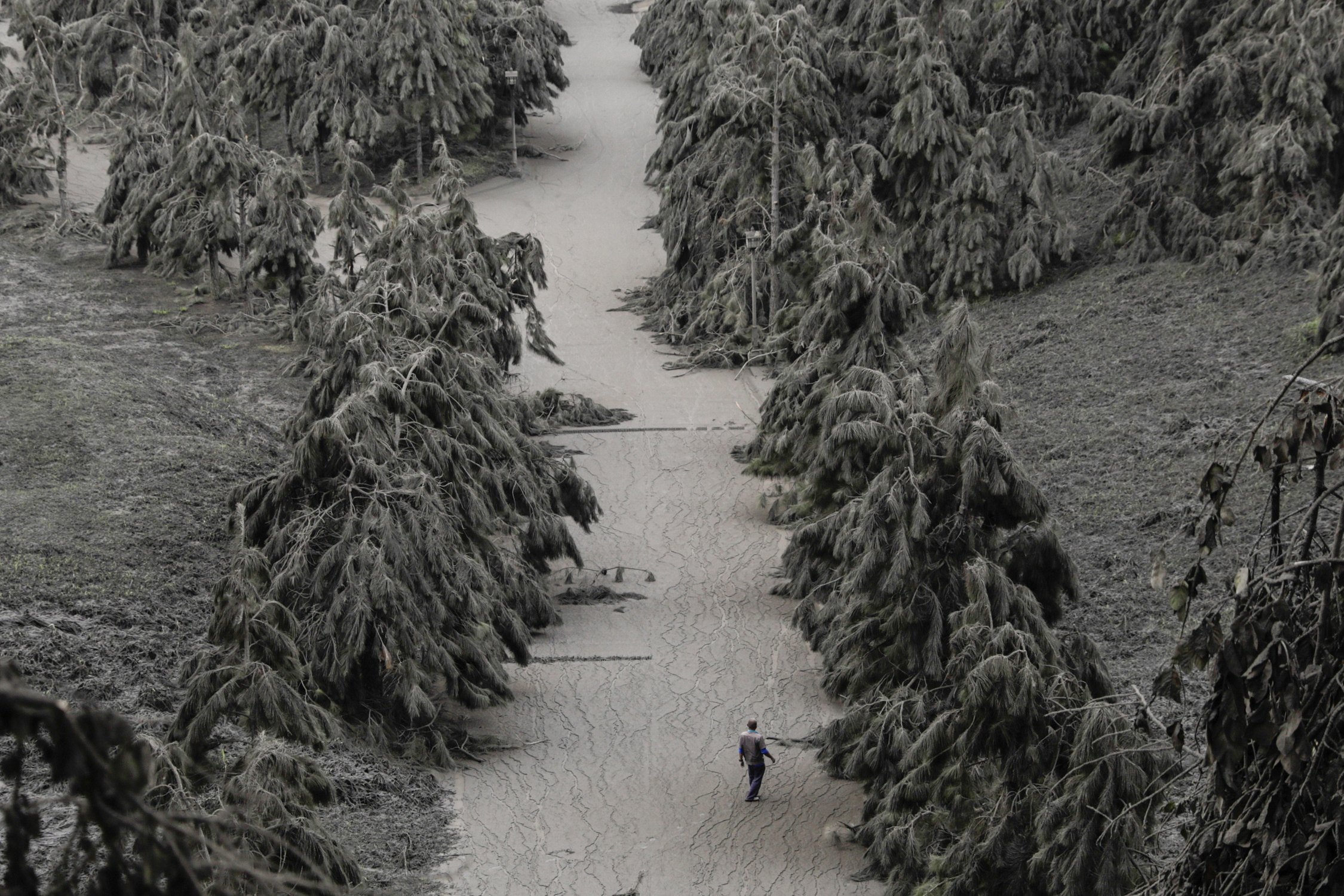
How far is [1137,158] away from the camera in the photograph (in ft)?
94.0

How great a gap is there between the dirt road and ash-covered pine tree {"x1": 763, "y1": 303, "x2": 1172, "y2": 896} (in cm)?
81

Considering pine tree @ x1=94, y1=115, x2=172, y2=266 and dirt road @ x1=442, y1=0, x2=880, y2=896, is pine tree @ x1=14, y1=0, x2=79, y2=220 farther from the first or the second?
dirt road @ x1=442, y1=0, x2=880, y2=896

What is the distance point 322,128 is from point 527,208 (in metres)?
5.65

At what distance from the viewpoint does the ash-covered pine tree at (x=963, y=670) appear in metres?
9.55

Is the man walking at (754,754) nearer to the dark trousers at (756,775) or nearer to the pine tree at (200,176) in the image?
the dark trousers at (756,775)

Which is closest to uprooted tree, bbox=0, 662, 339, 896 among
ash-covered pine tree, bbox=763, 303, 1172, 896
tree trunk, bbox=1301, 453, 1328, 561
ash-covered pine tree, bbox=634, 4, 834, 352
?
tree trunk, bbox=1301, 453, 1328, 561

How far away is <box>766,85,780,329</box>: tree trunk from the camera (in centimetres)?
2711

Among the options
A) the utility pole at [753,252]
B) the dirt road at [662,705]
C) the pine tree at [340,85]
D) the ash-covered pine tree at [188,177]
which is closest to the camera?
the dirt road at [662,705]

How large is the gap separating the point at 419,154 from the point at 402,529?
79.2 ft

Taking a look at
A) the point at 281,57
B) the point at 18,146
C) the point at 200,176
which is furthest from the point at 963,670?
the point at 281,57

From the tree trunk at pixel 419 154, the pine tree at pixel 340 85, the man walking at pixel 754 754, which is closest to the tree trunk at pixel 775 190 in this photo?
the pine tree at pixel 340 85

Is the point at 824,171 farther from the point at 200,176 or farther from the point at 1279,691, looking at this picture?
the point at 1279,691

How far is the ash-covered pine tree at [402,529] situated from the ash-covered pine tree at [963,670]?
389 cm

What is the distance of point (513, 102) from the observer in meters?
38.4
